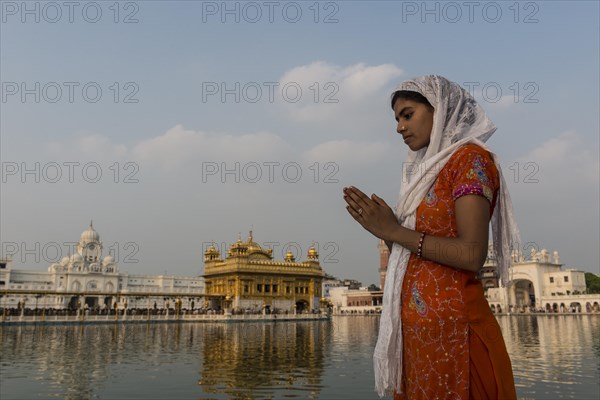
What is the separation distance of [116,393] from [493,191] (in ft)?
31.9

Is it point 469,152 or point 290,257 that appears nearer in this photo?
point 469,152

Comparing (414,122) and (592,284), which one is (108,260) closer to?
(592,284)

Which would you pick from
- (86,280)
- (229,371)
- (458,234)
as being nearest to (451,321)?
(458,234)


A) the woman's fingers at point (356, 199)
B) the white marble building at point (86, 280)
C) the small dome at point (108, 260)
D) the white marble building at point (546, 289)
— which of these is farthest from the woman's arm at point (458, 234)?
the small dome at point (108, 260)

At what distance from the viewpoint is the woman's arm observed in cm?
183

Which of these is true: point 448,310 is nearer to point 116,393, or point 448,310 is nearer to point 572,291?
point 116,393

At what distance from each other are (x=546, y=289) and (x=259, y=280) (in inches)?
1632

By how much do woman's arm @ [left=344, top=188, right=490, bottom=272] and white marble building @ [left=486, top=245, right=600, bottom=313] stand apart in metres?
67.7

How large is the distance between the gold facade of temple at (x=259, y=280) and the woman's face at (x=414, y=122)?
1854 inches

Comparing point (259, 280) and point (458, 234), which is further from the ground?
point (259, 280)

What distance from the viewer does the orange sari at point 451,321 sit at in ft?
5.97

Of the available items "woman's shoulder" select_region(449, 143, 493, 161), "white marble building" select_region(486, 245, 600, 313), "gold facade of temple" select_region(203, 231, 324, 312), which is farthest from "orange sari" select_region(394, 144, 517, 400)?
"white marble building" select_region(486, 245, 600, 313)

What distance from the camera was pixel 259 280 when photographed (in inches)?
1956

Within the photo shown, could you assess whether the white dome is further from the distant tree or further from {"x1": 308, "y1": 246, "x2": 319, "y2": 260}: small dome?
the distant tree
